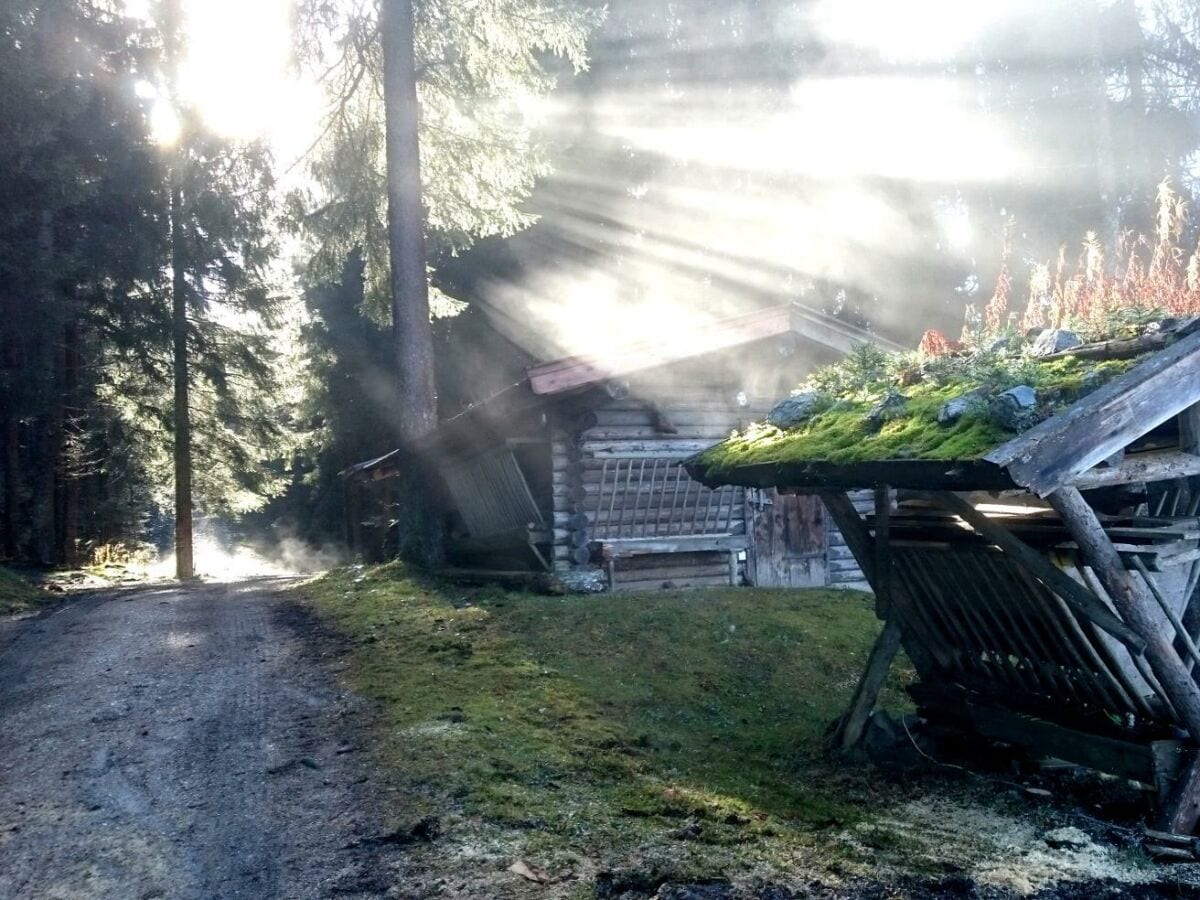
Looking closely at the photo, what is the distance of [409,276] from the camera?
18.3m

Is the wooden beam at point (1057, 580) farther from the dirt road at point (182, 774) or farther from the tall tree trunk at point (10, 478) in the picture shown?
the tall tree trunk at point (10, 478)

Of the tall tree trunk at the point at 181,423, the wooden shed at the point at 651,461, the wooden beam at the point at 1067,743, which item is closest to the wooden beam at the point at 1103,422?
the wooden beam at the point at 1067,743

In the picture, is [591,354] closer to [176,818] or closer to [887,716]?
[887,716]

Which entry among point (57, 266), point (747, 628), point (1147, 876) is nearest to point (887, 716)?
point (1147, 876)

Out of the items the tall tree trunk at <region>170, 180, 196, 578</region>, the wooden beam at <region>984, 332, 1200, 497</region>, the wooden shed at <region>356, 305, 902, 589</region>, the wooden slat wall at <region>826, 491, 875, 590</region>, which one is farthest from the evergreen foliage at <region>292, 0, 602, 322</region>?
the wooden beam at <region>984, 332, 1200, 497</region>

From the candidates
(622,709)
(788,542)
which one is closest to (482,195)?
(788,542)

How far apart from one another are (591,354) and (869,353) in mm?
7512

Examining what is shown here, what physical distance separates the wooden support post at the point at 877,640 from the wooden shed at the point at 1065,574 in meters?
0.01

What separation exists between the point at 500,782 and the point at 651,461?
31.8 ft

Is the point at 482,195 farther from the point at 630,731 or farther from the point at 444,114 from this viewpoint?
the point at 630,731

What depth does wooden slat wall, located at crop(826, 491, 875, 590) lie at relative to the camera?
18.1m

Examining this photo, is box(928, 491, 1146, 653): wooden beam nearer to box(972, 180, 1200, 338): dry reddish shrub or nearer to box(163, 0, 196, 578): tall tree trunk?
box(972, 180, 1200, 338): dry reddish shrub

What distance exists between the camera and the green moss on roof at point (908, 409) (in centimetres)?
547

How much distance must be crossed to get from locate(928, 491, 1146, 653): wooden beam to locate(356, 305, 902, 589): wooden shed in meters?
8.74
